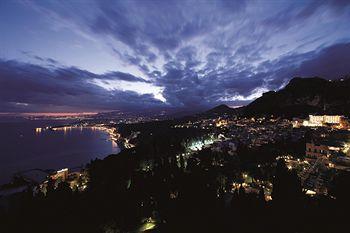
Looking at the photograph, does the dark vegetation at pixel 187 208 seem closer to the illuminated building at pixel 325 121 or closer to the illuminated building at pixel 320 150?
the illuminated building at pixel 320 150

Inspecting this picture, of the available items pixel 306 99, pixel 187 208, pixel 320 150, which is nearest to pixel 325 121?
pixel 306 99

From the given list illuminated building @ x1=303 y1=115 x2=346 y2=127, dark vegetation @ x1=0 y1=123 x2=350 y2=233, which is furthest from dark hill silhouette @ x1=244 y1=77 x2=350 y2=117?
dark vegetation @ x1=0 y1=123 x2=350 y2=233

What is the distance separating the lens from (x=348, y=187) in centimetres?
1216

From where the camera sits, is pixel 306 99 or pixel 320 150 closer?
pixel 320 150

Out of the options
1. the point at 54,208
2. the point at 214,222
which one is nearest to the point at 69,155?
the point at 54,208

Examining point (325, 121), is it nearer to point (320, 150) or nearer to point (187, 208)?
point (320, 150)

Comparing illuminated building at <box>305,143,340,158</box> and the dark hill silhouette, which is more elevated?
the dark hill silhouette

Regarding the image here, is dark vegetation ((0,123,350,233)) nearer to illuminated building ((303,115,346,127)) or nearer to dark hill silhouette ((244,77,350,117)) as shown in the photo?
illuminated building ((303,115,346,127))

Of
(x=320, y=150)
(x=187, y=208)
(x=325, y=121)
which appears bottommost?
(x=187, y=208)

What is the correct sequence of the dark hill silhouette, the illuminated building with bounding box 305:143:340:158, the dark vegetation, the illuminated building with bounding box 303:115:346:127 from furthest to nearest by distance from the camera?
the dark hill silhouette
the illuminated building with bounding box 303:115:346:127
the illuminated building with bounding box 305:143:340:158
the dark vegetation

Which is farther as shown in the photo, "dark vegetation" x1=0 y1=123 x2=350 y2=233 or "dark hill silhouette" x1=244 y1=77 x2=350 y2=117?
"dark hill silhouette" x1=244 y1=77 x2=350 y2=117

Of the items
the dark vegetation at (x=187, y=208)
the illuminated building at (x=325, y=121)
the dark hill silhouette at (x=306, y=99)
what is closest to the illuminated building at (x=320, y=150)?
the dark vegetation at (x=187, y=208)

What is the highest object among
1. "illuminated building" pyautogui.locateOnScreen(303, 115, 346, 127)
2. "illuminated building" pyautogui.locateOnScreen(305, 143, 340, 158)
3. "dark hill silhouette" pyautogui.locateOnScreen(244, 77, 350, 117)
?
"dark hill silhouette" pyautogui.locateOnScreen(244, 77, 350, 117)

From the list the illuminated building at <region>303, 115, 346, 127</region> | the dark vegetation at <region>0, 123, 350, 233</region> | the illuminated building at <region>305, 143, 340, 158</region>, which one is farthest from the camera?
the illuminated building at <region>303, 115, 346, 127</region>
